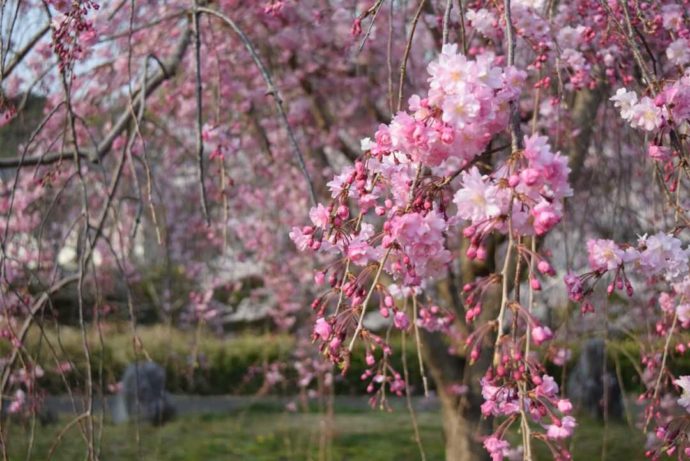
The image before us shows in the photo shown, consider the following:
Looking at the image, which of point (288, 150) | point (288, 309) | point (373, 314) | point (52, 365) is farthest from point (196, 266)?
point (373, 314)

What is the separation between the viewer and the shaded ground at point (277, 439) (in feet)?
20.5

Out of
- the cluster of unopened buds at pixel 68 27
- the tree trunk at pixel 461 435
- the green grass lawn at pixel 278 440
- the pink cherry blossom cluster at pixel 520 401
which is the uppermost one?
the cluster of unopened buds at pixel 68 27

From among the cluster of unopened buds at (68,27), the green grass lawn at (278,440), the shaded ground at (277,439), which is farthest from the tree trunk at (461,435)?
the cluster of unopened buds at (68,27)

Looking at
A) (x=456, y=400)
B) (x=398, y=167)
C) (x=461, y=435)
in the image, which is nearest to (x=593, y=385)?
(x=456, y=400)

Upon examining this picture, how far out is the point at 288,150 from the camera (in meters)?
5.40

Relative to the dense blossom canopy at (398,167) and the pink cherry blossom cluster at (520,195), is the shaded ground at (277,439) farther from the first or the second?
the pink cherry blossom cluster at (520,195)

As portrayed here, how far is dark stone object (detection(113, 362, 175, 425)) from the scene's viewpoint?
25.3 feet

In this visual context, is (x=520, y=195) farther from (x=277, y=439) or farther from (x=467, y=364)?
(x=277, y=439)

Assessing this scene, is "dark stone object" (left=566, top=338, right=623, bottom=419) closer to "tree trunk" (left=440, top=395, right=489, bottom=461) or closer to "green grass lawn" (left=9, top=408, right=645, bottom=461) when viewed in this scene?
"green grass lawn" (left=9, top=408, right=645, bottom=461)

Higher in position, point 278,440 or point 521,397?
point 521,397

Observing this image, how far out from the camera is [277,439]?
6.99 m

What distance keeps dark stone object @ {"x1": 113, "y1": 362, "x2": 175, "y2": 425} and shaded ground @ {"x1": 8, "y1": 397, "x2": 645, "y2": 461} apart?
0.11m

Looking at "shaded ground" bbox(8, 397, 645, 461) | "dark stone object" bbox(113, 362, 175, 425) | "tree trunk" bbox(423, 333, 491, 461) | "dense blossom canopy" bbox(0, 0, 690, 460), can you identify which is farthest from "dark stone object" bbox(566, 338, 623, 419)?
"tree trunk" bbox(423, 333, 491, 461)

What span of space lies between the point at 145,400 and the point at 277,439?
1365mm
